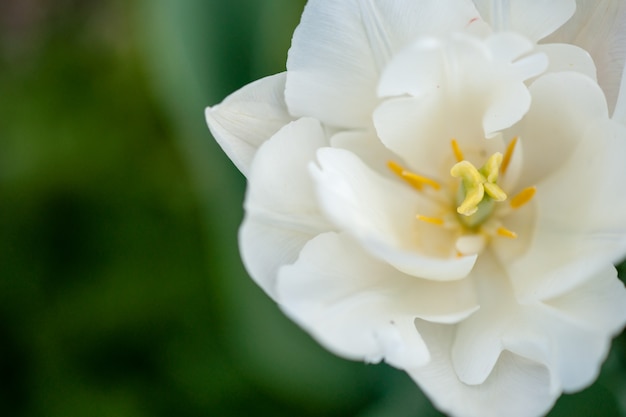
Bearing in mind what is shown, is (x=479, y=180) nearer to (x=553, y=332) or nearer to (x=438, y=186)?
(x=438, y=186)

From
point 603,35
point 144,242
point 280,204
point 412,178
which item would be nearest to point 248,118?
point 280,204

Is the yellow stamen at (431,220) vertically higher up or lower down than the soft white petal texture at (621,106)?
lower down

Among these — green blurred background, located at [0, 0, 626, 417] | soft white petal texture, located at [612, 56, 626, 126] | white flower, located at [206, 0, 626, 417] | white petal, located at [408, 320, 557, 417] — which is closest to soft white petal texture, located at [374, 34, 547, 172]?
white flower, located at [206, 0, 626, 417]

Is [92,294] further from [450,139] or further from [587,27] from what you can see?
[587,27]

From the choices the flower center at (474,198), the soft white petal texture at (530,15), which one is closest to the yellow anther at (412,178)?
the flower center at (474,198)

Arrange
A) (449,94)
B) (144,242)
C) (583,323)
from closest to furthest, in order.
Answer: (583,323) < (449,94) < (144,242)

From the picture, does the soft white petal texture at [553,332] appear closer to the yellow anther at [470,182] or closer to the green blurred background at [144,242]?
the yellow anther at [470,182]
